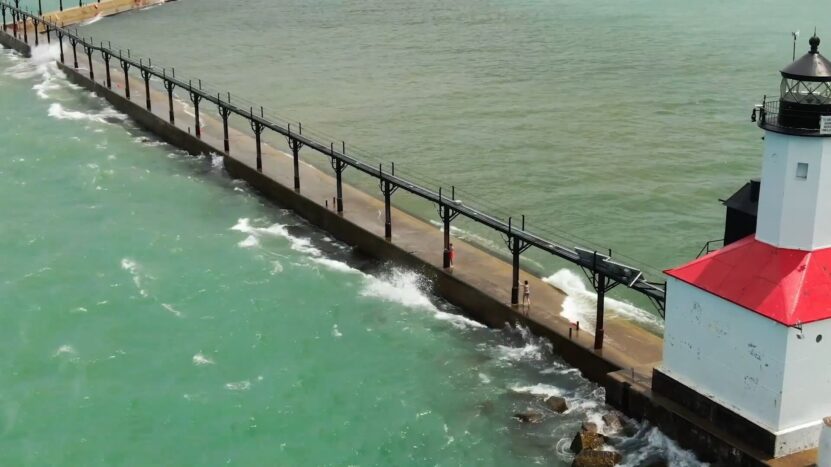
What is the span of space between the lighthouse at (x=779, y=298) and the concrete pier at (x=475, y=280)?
2.14 ft

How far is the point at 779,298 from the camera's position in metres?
20.7

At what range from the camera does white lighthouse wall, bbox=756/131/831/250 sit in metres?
21.0

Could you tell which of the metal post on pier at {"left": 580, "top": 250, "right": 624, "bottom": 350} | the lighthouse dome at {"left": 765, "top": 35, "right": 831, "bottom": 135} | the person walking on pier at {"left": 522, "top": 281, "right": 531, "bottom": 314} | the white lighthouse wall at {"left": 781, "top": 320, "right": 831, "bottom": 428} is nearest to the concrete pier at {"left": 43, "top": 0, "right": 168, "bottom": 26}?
the person walking on pier at {"left": 522, "top": 281, "right": 531, "bottom": 314}

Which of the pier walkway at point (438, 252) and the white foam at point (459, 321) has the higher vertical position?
the pier walkway at point (438, 252)

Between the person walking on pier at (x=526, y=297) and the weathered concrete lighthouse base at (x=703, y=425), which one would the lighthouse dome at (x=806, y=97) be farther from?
the person walking on pier at (x=526, y=297)

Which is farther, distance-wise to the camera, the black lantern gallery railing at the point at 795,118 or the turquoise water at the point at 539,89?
the turquoise water at the point at 539,89

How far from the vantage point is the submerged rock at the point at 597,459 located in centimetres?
2280

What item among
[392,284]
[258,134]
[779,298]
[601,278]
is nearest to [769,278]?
[779,298]

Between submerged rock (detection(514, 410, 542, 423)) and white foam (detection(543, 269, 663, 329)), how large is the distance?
4.10m

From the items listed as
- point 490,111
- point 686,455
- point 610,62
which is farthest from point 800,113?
point 610,62

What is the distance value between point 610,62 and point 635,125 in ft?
59.2

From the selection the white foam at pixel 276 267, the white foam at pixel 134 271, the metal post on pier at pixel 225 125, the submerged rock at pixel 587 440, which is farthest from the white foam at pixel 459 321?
the metal post on pier at pixel 225 125

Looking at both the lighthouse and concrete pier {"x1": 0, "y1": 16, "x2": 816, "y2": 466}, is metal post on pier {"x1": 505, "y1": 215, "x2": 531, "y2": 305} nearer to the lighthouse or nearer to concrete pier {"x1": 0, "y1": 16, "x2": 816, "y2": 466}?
concrete pier {"x1": 0, "y1": 16, "x2": 816, "y2": 466}

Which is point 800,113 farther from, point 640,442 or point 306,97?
point 306,97
